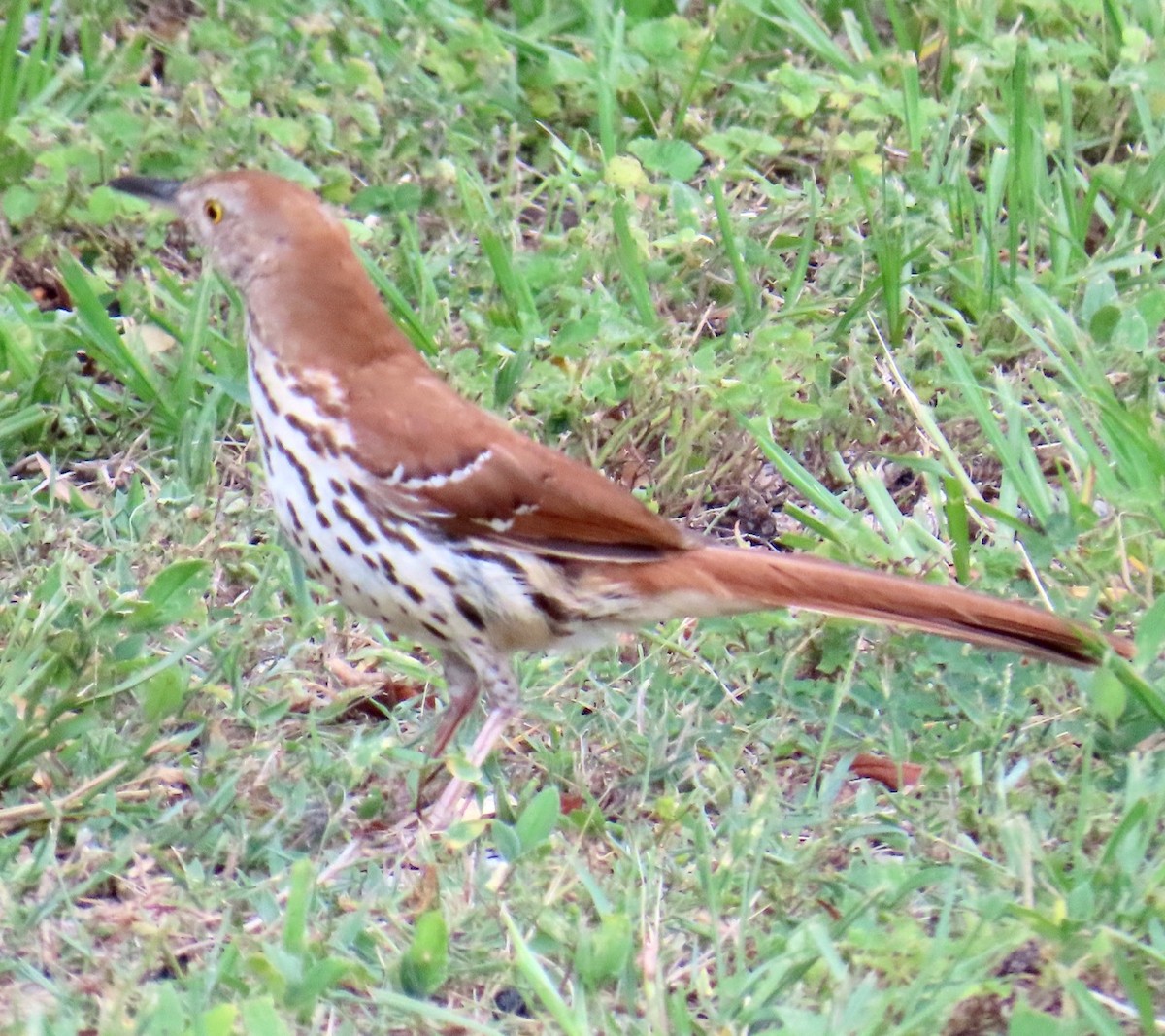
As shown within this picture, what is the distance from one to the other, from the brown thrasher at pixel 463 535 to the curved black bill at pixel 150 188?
0.35 metres

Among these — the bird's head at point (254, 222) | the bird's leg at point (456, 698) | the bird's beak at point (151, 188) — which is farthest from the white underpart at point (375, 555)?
the bird's beak at point (151, 188)

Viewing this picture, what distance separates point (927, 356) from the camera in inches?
172

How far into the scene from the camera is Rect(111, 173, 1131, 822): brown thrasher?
10.0ft

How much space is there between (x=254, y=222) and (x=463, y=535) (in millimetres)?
688

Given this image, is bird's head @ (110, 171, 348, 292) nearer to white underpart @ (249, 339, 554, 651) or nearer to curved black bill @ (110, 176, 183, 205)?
curved black bill @ (110, 176, 183, 205)

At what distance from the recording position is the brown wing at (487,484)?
10.2ft

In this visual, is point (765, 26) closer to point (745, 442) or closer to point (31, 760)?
point (745, 442)

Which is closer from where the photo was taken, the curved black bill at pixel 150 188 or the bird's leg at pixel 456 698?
the bird's leg at pixel 456 698

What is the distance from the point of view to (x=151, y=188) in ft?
11.9

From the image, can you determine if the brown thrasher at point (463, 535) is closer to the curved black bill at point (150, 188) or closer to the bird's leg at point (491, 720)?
the bird's leg at point (491, 720)

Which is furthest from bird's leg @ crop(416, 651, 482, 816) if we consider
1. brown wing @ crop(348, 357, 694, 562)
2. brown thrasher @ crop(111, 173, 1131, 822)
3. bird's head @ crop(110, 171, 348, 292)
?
bird's head @ crop(110, 171, 348, 292)

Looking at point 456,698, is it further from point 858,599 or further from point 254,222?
point 254,222

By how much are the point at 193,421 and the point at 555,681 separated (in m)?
1.05

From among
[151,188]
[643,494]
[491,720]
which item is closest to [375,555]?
[491,720]
